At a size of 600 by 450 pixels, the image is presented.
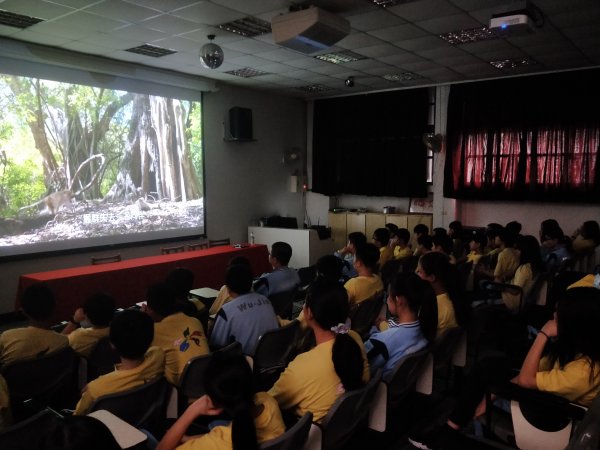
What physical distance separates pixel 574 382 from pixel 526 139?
247 inches

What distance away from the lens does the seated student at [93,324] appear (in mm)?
2645

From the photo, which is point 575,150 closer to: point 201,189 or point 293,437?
point 201,189

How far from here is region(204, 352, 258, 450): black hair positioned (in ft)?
4.62

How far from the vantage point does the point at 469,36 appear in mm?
5273

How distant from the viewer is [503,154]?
294 inches

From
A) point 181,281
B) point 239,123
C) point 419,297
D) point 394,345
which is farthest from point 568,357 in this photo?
point 239,123

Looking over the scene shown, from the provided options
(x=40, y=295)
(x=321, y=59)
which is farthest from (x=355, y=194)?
(x=40, y=295)

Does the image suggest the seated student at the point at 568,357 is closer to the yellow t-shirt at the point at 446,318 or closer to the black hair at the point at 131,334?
the yellow t-shirt at the point at 446,318

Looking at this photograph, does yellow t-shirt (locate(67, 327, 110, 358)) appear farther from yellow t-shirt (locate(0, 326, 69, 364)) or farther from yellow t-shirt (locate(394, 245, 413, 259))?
yellow t-shirt (locate(394, 245, 413, 259))

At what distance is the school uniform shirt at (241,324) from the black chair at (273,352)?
0.38 ft

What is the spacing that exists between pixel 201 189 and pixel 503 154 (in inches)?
198

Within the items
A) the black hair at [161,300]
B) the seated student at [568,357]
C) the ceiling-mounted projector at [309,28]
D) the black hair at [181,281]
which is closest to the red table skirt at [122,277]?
the black hair at [181,281]

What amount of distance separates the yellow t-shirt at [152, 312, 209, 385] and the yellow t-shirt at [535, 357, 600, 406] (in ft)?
5.51

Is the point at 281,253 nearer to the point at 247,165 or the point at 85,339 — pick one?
the point at 85,339
